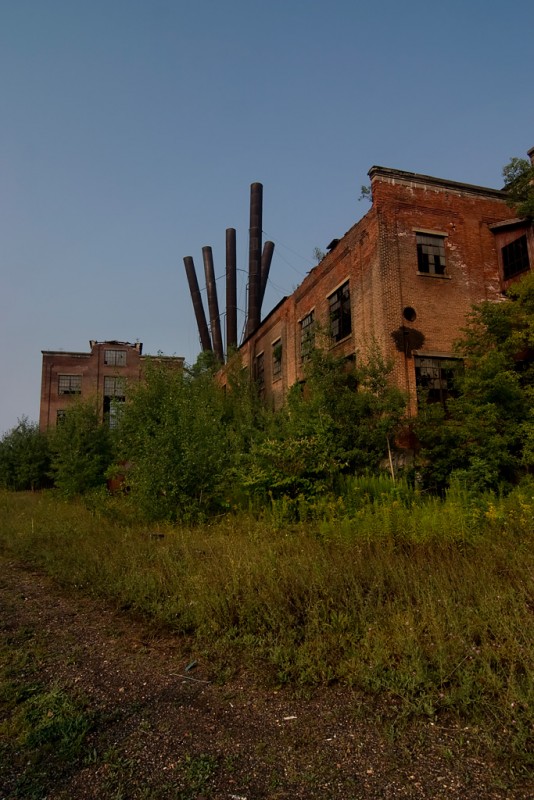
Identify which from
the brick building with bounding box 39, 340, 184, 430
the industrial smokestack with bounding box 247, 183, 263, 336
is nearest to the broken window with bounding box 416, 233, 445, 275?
the industrial smokestack with bounding box 247, 183, 263, 336

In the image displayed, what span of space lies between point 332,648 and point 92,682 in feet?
6.32

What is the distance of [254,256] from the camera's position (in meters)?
33.5

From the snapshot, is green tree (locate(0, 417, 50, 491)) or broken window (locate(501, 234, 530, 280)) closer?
broken window (locate(501, 234, 530, 280))

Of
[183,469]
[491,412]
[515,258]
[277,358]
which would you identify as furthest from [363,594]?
[277,358]

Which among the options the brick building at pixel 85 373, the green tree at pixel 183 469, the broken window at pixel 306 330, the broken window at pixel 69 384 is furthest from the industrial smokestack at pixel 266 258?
the green tree at pixel 183 469

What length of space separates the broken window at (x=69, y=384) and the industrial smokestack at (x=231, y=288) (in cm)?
1626

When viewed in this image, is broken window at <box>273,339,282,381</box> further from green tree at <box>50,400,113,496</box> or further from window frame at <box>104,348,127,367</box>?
window frame at <box>104,348,127,367</box>

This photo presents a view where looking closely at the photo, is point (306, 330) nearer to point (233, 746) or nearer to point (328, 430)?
point (328, 430)

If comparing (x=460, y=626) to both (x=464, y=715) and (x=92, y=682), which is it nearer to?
(x=464, y=715)

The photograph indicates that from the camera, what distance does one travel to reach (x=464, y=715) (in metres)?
3.11

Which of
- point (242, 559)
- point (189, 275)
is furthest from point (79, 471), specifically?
point (189, 275)

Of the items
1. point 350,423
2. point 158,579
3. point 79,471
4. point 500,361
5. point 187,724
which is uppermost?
point 500,361

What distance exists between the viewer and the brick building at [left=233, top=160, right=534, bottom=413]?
15.1 m

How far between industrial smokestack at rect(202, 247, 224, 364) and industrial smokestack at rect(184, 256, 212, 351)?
0.80m
